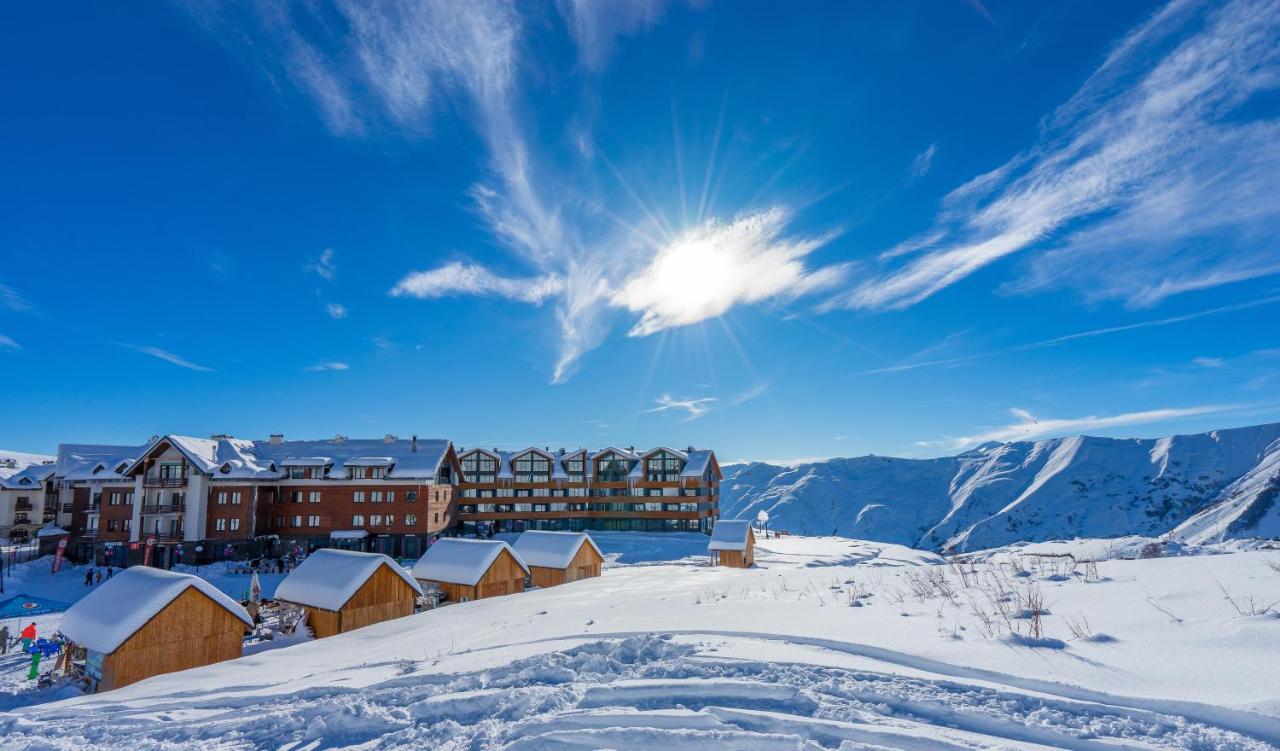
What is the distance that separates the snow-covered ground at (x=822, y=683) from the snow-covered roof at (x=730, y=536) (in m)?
29.0

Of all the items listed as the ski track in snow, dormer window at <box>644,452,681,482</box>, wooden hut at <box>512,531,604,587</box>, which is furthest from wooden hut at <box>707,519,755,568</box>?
the ski track in snow

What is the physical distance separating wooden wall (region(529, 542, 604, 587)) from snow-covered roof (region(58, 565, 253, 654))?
14465mm

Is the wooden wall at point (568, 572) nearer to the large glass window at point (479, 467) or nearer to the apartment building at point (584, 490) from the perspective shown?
the apartment building at point (584, 490)

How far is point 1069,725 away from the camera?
5.63m

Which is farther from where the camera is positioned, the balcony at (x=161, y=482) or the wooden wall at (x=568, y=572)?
the balcony at (x=161, y=482)

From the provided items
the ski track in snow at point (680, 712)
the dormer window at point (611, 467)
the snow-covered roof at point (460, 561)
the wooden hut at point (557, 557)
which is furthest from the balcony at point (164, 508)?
the ski track in snow at point (680, 712)

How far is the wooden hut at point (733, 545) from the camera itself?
41.8 meters

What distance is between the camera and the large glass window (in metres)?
63.3

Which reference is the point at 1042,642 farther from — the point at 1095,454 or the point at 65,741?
the point at 1095,454

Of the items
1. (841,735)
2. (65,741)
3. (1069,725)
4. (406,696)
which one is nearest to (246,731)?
(406,696)

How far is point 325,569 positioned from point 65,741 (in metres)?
16.5

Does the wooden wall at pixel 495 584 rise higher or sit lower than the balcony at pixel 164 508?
lower

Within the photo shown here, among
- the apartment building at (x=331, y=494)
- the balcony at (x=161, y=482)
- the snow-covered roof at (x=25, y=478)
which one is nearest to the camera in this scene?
the balcony at (x=161, y=482)

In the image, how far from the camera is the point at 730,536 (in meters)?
42.9
